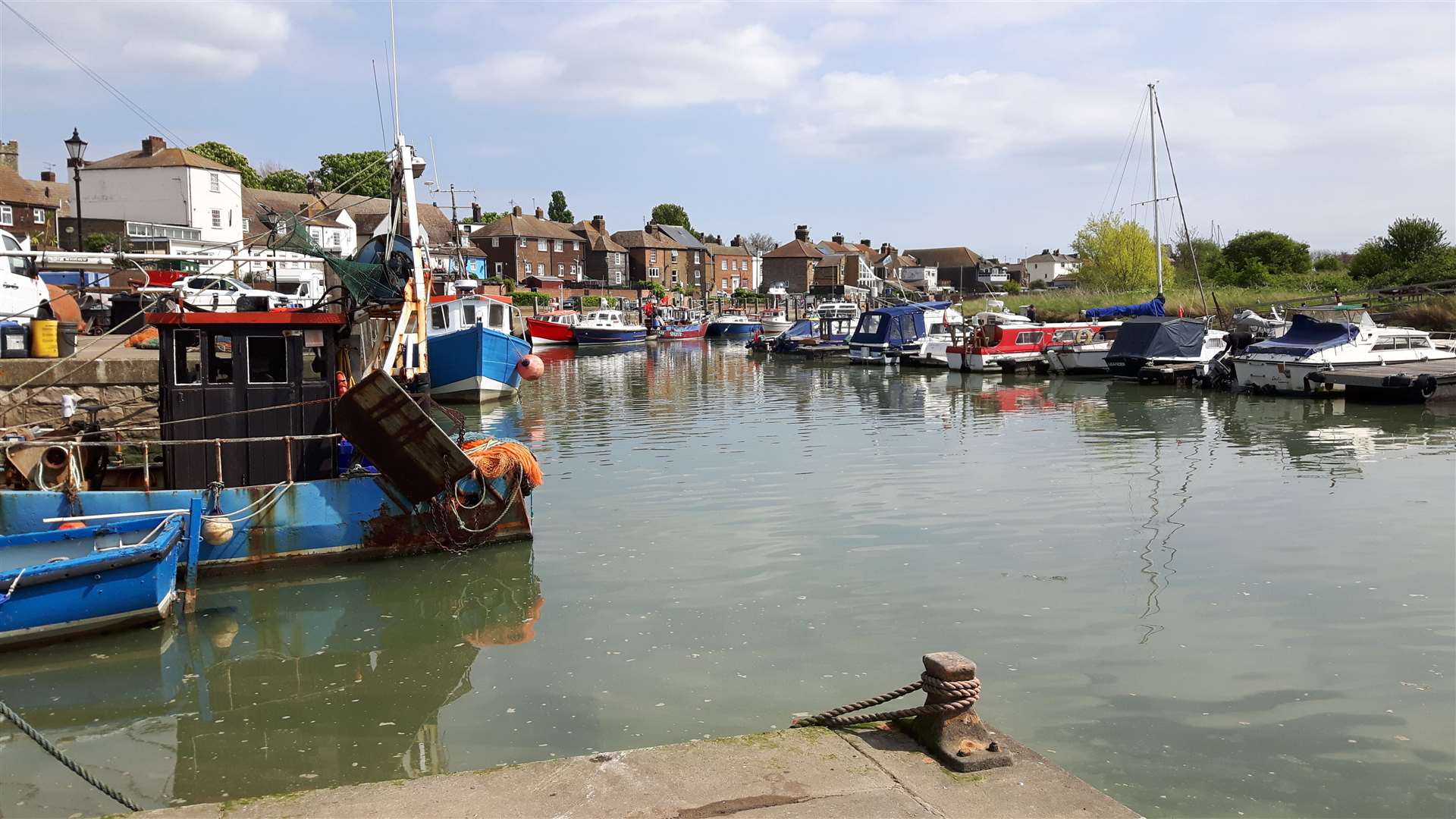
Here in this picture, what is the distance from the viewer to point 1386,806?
687 centimetres

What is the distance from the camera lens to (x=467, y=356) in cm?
3388

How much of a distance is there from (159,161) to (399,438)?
194 ft

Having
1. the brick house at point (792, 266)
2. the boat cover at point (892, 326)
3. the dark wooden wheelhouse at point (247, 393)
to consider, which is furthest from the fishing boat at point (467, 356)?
the brick house at point (792, 266)

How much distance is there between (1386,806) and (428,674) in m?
7.75

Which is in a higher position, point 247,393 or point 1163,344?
point 1163,344

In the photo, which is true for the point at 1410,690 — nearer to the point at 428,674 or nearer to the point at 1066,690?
the point at 1066,690

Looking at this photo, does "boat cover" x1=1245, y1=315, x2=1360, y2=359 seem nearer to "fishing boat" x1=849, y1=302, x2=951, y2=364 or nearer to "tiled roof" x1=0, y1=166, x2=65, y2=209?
"fishing boat" x1=849, y1=302, x2=951, y2=364

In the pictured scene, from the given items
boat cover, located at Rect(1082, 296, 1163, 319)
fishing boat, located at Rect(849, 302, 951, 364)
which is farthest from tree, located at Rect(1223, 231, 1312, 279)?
fishing boat, located at Rect(849, 302, 951, 364)

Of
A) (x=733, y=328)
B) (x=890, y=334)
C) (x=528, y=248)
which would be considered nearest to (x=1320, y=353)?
(x=890, y=334)

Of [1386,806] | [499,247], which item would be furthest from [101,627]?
[499,247]

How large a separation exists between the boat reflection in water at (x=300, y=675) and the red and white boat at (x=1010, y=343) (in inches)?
1341

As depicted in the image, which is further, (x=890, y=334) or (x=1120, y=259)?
(x=1120, y=259)

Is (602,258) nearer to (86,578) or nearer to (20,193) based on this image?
(20,193)

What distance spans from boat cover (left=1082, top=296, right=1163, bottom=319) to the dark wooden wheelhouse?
4083 centimetres
